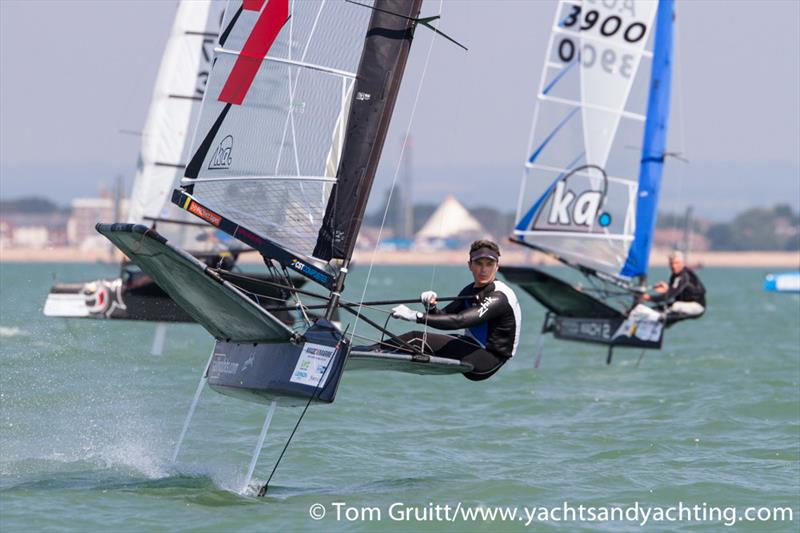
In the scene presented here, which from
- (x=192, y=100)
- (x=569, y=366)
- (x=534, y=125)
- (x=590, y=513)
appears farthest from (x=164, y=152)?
(x=590, y=513)

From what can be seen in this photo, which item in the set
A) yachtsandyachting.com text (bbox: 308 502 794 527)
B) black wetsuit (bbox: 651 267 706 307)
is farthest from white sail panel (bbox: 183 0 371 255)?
black wetsuit (bbox: 651 267 706 307)

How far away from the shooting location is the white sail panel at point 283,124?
306 inches

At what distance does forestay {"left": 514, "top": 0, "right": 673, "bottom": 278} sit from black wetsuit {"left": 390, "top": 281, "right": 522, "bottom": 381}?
860 cm

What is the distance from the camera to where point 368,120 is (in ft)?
25.2

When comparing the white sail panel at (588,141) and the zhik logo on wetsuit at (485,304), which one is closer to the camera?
the zhik logo on wetsuit at (485,304)

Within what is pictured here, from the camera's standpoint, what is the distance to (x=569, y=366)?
16047mm

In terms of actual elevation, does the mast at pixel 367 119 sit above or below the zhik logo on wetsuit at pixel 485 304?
above

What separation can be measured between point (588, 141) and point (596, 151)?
0.16m

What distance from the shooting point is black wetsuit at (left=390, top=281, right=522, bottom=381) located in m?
7.50

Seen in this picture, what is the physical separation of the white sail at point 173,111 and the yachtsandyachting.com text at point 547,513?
9.92 m

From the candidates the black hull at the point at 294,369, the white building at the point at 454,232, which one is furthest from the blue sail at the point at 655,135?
the white building at the point at 454,232

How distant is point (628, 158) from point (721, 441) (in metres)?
7.27

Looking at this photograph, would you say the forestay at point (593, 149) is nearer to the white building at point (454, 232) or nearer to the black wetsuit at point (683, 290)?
the black wetsuit at point (683, 290)

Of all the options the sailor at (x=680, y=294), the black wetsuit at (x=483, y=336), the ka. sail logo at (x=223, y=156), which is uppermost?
the ka. sail logo at (x=223, y=156)
